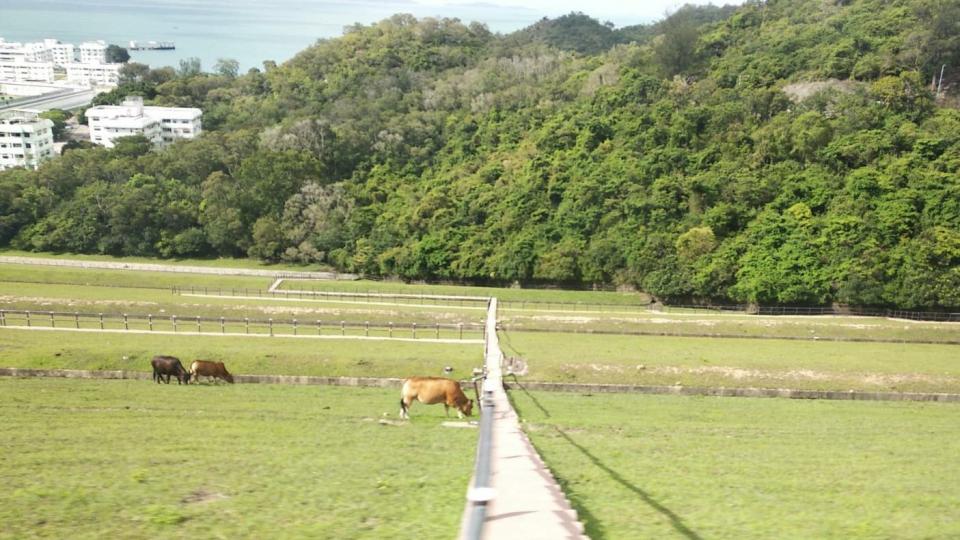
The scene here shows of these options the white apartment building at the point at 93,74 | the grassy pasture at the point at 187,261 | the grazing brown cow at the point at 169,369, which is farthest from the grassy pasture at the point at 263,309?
the white apartment building at the point at 93,74

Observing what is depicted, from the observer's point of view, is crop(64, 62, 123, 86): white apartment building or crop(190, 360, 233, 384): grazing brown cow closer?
crop(190, 360, 233, 384): grazing brown cow

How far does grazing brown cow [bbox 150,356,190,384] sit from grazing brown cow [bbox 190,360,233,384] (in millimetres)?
305

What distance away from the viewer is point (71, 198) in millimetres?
63094

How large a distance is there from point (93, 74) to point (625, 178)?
164m

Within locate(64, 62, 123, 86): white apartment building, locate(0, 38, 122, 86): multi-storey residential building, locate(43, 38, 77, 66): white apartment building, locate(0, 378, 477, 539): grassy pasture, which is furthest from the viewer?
locate(43, 38, 77, 66): white apartment building

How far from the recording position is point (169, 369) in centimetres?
2003

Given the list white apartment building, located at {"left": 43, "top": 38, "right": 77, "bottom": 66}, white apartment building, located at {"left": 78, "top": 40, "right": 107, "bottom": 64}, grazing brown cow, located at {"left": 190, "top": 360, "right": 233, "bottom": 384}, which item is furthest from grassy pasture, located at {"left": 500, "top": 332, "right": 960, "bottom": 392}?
white apartment building, located at {"left": 43, "top": 38, "right": 77, "bottom": 66}

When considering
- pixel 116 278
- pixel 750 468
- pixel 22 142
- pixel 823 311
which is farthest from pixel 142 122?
pixel 750 468

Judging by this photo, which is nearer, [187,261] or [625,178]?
[625,178]

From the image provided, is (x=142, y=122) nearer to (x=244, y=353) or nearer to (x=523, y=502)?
(x=244, y=353)

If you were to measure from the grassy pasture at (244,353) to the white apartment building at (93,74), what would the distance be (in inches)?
6379

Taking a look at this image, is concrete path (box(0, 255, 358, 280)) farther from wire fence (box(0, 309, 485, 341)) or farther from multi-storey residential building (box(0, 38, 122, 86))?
multi-storey residential building (box(0, 38, 122, 86))

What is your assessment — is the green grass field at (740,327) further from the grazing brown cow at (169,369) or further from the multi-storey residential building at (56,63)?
the multi-storey residential building at (56,63)

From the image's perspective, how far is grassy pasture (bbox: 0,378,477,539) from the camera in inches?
308
